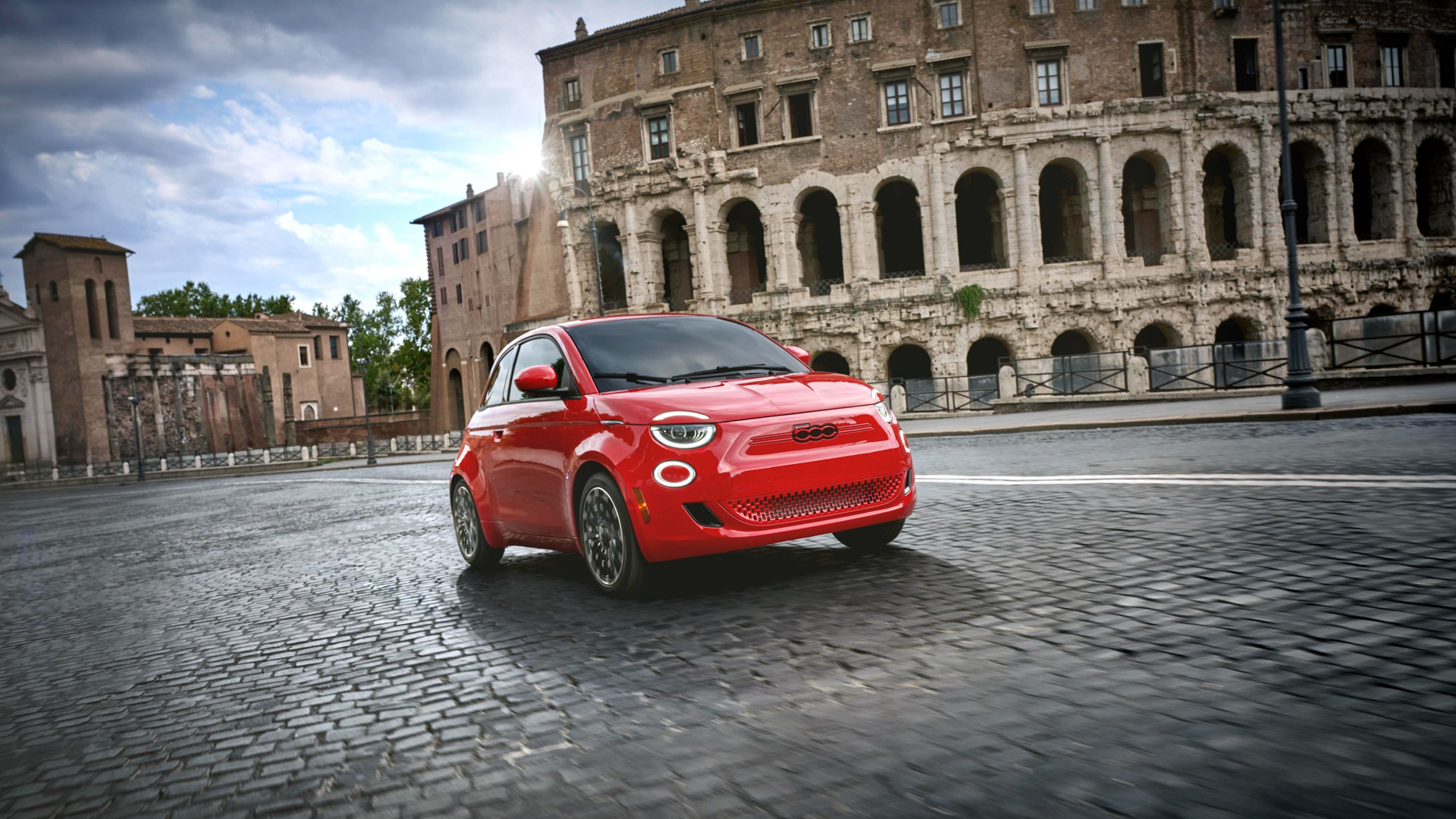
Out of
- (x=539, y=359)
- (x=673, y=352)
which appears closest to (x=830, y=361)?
(x=539, y=359)

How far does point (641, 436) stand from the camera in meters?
5.09

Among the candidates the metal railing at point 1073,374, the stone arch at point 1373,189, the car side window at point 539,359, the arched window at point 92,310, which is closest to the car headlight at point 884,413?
the car side window at point 539,359

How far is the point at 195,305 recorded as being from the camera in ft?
338

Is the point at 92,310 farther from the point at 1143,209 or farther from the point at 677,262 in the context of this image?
the point at 1143,209

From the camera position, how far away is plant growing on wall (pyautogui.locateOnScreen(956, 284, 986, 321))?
36.1m

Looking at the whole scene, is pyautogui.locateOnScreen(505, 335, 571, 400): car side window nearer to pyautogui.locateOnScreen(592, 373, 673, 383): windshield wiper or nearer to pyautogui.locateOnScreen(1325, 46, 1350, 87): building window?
pyautogui.locateOnScreen(592, 373, 673, 383): windshield wiper

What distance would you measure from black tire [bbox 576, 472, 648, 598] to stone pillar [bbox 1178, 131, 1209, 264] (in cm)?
3623

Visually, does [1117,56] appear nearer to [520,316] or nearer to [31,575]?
[520,316]

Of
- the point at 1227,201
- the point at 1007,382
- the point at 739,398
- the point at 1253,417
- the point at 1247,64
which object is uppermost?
the point at 1247,64

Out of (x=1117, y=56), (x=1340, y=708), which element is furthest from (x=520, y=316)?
(x=1340, y=708)

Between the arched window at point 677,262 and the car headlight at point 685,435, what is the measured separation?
127 feet

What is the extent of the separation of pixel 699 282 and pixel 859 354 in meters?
7.81

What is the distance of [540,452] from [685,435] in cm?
141

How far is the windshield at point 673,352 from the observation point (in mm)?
5875
